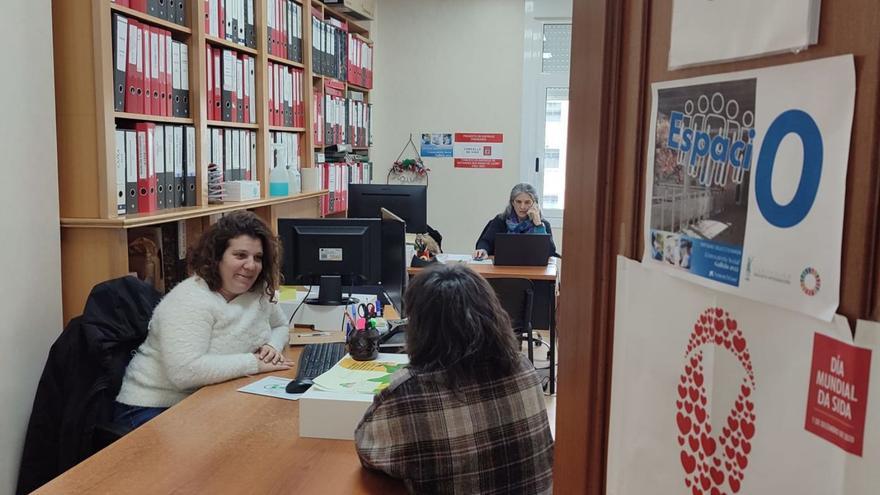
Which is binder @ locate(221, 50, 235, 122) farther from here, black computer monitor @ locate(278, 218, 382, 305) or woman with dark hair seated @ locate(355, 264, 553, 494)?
woman with dark hair seated @ locate(355, 264, 553, 494)

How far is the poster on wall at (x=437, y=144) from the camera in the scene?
631cm

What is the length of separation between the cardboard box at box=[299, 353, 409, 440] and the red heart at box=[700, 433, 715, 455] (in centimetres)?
137

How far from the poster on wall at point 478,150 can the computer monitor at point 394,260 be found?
3.32 m

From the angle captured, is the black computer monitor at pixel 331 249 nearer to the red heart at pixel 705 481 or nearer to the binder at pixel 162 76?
the binder at pixel 162 76

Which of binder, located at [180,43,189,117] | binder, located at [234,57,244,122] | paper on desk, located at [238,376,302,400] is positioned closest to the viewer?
paper on desk, located at [238,376,302,400]

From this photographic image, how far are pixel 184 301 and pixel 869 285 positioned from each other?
225 centimetres

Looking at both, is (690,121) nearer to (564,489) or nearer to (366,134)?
(564,489)

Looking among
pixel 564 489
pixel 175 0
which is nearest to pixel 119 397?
pixel 175 0

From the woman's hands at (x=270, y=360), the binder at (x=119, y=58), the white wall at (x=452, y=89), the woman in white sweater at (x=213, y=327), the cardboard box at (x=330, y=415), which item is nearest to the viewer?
the cardboard box at (x=330, y=415)

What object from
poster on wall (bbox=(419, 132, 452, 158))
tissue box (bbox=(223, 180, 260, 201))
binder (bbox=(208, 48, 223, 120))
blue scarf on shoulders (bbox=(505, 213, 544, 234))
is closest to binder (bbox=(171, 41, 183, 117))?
binder (bbox=(208, 48, 223, 120))

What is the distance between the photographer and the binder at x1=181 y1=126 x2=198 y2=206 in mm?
3266

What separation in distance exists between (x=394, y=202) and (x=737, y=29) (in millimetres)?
4060

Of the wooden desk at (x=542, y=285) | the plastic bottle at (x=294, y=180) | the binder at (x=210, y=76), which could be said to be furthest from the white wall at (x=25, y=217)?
the wooden desk at (x=542, y=285)

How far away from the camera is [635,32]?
72 cm
